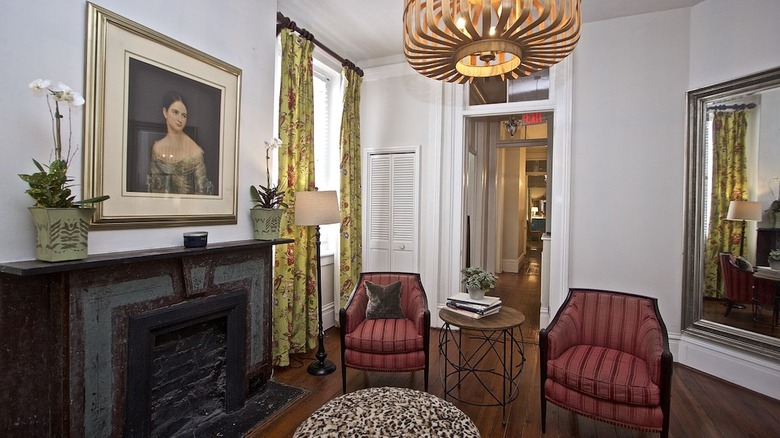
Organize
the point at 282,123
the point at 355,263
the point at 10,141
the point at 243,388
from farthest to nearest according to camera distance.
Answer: the point at 355,263, the point at 282,123, the point at 243,388, the point at 10,141

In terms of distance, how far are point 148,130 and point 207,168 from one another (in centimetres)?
43

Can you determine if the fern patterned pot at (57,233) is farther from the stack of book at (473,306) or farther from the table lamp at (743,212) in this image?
the table lamp at (743,212)

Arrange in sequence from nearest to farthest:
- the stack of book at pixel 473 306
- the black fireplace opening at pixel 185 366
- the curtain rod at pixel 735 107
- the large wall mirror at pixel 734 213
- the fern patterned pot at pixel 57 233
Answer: the fern patterned pot at pixel 57 233, the black fireplace opening at pixel 185 366, the stack of book at pixel 473 306, the large wall mirror at pixel 734 213, the curtain rod at pixel 735 107

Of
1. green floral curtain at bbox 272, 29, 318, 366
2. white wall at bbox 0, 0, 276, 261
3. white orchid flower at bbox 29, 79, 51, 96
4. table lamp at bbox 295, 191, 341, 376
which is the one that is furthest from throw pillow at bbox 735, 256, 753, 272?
white orchid flower at bbox 29, 79, 51, 96

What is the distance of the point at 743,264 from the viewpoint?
10.4 feet

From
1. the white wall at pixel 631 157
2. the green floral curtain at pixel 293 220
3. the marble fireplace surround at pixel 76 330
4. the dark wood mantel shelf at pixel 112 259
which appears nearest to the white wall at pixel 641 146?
the white wall at pixel 631 157

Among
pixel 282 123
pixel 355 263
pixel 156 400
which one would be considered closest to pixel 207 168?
pixel 282 123

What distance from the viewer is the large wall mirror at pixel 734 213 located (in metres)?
2.98

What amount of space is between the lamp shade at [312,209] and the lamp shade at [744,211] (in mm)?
3394

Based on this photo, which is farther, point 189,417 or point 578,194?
point 578,194

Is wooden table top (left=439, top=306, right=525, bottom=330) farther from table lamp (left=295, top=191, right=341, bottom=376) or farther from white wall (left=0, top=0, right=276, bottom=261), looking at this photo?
white wall (left=0, top=0, right=276, bottom=261)

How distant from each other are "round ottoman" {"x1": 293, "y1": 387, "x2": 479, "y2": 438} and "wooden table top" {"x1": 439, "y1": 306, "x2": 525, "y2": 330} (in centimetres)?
81

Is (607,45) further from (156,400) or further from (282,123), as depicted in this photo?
(156,400)

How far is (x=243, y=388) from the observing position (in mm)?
2652
